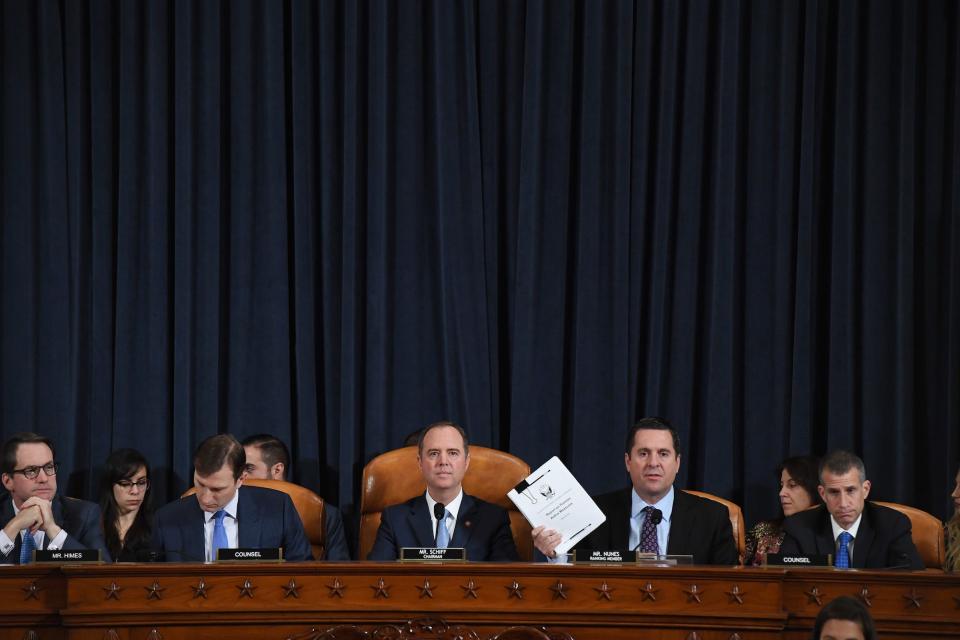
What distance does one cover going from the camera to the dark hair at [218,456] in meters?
4.25

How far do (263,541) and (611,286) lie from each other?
225 centimetres

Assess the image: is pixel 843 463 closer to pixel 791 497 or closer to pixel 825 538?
pixel 825 538

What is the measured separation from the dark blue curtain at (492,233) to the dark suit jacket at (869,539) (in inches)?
52.2

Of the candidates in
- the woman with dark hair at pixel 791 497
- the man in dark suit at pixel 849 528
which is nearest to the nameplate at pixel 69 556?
the man in dark suit at pixel 849 528

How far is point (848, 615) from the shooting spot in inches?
108

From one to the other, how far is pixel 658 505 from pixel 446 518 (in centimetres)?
78

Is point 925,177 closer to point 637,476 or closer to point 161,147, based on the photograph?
point 637,476

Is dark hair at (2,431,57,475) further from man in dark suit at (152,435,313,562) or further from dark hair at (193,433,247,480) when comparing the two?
dark hair at (193,433,247,480)

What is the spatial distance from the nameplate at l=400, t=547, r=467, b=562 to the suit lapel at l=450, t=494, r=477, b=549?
0.71m

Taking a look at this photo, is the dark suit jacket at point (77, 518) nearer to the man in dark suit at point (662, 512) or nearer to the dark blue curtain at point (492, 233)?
the dark blue curtain at point (492, 233)

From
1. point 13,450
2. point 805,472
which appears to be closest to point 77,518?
point 13,450

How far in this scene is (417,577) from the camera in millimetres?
3477

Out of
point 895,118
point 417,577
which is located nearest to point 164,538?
point 417,577

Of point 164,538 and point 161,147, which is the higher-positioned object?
point 161,147
